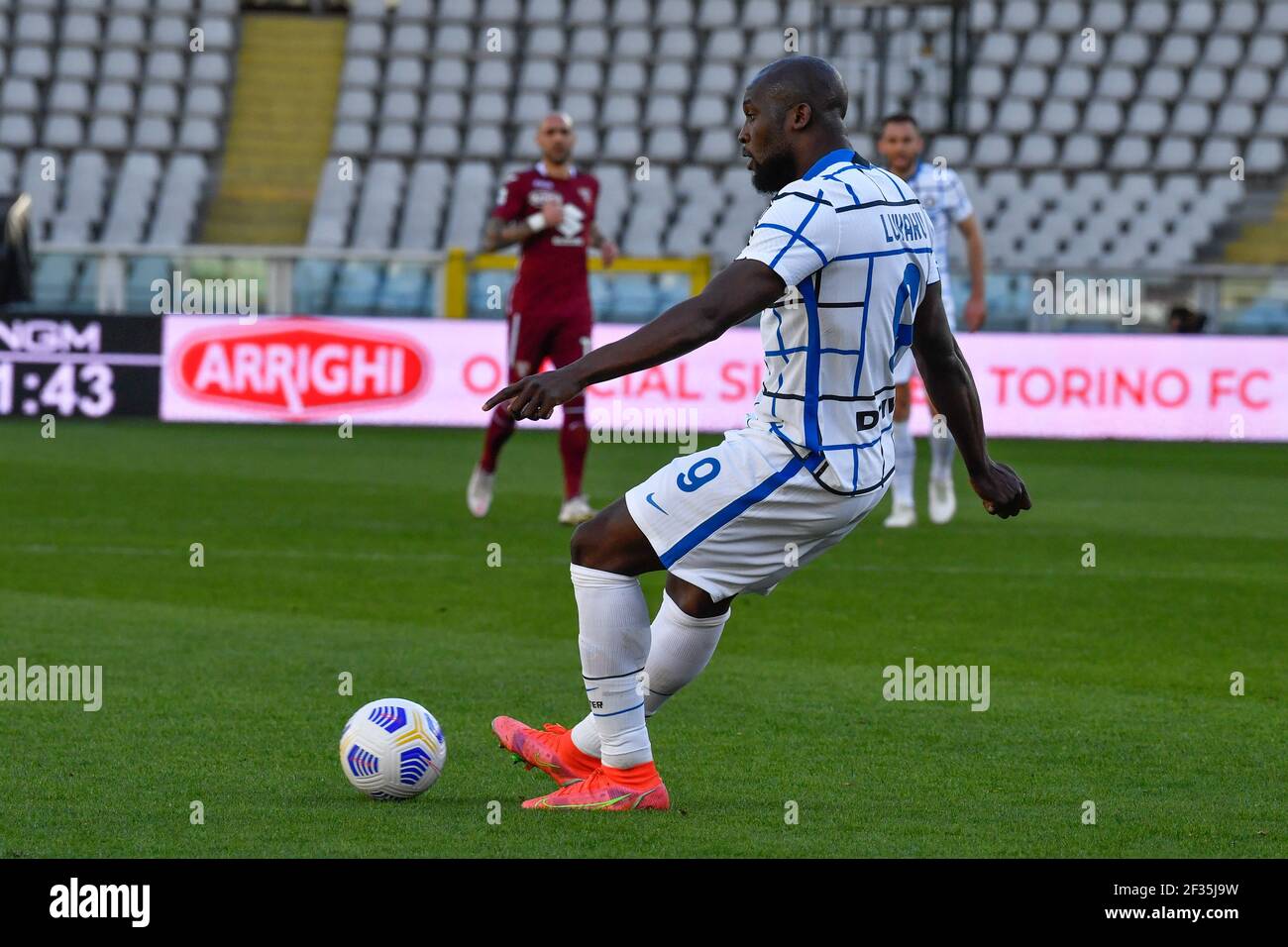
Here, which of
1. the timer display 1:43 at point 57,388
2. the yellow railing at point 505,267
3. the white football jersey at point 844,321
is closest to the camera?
the white football jersey at point 844,321

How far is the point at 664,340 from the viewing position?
4.50 meters

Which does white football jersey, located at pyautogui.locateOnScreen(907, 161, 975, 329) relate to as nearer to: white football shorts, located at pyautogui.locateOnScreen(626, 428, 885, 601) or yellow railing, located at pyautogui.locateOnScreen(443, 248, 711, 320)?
white football shorts, located at pyautogui.locateOnScreen(626, 428, 885, 601)

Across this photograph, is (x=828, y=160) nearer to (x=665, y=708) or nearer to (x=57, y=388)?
(x=665, y=708)

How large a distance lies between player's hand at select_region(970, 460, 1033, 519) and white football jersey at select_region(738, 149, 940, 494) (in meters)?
0.37

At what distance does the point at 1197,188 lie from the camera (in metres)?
27.8

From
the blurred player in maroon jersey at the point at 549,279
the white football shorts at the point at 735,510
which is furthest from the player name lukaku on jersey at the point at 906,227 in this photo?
the blurred player in maroon jersey at the point at 549,279

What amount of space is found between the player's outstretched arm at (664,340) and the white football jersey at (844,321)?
131mm

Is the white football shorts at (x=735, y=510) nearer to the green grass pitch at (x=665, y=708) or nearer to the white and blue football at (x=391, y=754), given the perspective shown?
the green grass pitch at (x=665, y=708)

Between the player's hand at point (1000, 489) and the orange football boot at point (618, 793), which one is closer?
the orange football boot at point (618, 793)

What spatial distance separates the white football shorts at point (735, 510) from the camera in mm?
4879

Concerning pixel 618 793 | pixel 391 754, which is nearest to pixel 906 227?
pixel 618 793

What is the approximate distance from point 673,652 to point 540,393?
1021 mm

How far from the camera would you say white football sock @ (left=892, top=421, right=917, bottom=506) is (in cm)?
1198

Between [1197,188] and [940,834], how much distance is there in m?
24.3
